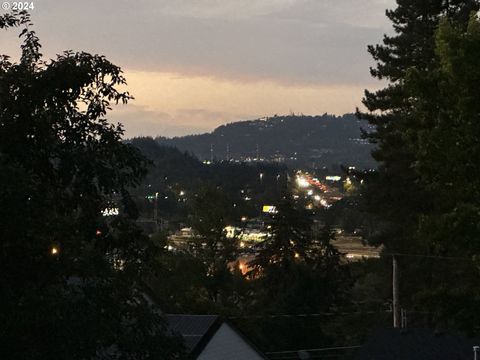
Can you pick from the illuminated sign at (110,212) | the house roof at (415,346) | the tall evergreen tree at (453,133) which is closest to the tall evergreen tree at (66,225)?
the illuminated sign at (110,212)

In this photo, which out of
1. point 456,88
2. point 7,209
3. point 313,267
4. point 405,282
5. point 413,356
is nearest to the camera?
point 7,209

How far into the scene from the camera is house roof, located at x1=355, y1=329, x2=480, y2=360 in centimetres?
3356

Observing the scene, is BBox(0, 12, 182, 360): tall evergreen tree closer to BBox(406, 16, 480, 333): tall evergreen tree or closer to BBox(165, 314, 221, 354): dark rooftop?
BBox(406, 16, 480, 333): tall evergreen tree

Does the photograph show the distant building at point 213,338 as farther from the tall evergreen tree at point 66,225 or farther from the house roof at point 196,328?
the tall evergreen tree at point 66,225

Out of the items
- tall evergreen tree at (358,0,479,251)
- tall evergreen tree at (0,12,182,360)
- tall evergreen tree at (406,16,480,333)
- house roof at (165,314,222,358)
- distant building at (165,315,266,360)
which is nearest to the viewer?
tall evergreen tree at (0,12,182,360)

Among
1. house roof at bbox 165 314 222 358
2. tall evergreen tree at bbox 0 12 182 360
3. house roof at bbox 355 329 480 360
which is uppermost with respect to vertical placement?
tall evergreen tree at bbox 0 12 182 360

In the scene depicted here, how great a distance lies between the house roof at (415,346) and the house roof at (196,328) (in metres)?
6.28

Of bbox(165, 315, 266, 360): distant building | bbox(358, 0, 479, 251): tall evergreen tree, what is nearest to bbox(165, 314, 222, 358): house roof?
bbox(165, 315, 266, 360): distant building

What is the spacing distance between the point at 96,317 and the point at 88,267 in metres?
0.80

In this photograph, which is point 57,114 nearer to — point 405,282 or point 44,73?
point 44,73

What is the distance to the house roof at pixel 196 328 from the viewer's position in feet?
117

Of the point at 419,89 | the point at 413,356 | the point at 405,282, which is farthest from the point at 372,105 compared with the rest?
the point at 419,89

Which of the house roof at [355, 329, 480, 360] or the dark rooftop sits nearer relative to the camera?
the house roof at [355, 329, 480, 360]

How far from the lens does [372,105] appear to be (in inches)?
2073
